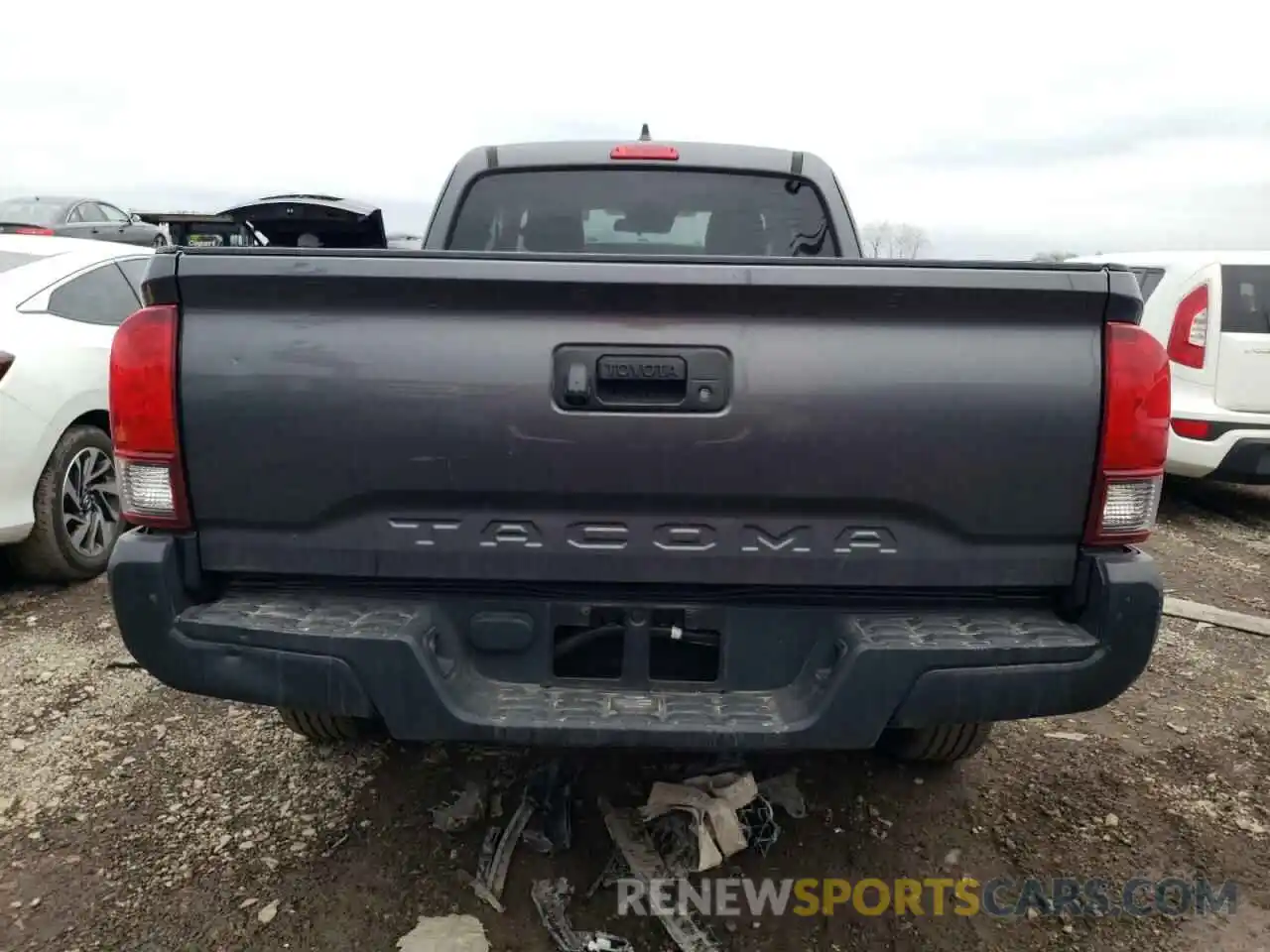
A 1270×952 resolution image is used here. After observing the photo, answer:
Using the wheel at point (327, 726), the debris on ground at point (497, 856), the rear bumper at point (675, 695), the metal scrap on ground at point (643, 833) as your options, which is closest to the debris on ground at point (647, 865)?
the metal scrap on ground at point (643, 833)

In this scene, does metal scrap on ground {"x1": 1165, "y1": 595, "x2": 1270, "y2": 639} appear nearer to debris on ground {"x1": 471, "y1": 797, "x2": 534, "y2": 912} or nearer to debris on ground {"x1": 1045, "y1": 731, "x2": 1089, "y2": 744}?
debris on ground {"x1": 1045, "y1": 731, "x2": 1089, "y2": 744}

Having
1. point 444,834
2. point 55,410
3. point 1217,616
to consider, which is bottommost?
point 1217,616

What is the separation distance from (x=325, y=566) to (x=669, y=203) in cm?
211

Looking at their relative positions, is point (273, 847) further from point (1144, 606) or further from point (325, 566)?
point (1144, 606)

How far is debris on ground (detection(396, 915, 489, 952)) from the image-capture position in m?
2.17

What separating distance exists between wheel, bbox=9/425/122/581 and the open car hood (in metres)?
1.41

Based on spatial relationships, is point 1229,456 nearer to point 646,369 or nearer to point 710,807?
point 710,807

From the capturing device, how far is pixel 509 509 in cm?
197

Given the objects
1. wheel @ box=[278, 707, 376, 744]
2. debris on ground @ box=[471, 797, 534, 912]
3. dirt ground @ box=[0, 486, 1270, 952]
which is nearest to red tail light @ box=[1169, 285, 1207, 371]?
dirt ground @ box=[0, 486, 1270, 952]

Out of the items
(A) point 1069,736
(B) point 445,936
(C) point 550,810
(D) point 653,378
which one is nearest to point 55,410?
(C) point 550,810

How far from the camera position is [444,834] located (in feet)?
8.59

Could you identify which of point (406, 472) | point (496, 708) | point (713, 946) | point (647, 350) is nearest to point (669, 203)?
point (647, 350)

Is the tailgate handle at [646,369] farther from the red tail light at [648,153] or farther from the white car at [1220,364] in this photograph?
the white car at [1220,364]

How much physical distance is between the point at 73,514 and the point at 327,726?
262 cm
